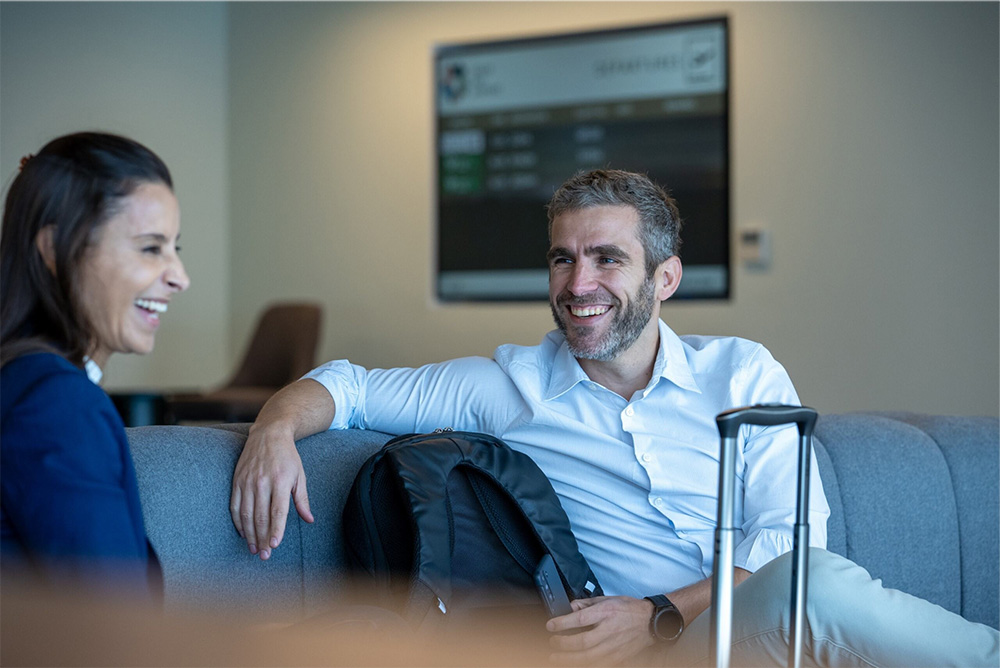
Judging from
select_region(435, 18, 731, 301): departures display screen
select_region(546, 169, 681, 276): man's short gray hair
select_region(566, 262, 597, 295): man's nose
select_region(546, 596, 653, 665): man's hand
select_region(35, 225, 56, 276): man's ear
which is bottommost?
select_region(546, 596, 653, 665): man's hand

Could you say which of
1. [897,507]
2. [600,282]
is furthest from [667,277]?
[897,507]

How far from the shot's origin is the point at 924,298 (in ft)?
13.9

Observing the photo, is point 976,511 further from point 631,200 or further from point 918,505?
point 631,200

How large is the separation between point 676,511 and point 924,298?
111 inches

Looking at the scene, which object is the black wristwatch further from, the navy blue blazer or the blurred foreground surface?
the blurred foreground surface

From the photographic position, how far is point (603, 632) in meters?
1.64

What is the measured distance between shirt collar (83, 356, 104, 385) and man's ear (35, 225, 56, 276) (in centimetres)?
11

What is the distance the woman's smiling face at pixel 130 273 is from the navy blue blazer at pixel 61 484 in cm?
10

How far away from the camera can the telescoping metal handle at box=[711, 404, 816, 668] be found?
1.02m

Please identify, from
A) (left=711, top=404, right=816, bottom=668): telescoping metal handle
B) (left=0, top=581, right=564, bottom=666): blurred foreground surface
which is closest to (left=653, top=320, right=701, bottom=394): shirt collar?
(left=711, top=404, right=816, bottom=668): telescoping metal handle

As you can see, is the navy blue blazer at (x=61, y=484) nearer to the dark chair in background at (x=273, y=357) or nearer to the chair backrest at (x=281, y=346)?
the dark chair in background at (x=273, y=357)

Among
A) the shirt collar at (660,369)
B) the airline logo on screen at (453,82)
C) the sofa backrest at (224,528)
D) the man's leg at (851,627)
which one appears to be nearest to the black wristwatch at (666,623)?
the man's leg at (851,627)

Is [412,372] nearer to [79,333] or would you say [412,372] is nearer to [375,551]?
[375,551]

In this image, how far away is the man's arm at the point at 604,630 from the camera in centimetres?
164
